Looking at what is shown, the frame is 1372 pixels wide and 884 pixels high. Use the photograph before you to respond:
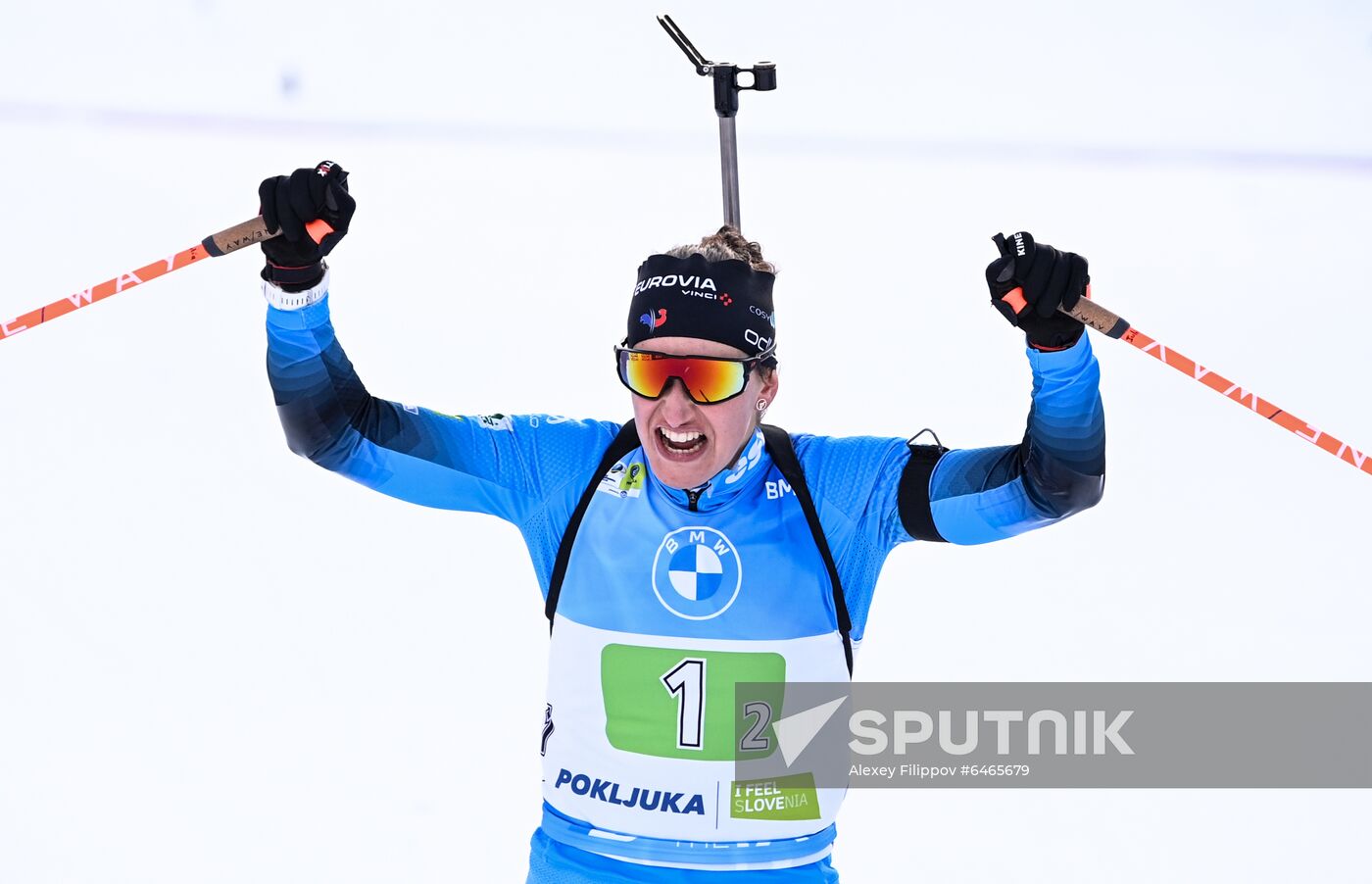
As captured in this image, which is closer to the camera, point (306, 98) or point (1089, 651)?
point (1089, 651)

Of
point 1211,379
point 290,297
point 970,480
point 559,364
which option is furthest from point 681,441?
point 559,364

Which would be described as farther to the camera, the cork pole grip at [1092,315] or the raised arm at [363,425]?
the raised arm at [363,425]

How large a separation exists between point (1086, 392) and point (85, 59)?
12.0 feet

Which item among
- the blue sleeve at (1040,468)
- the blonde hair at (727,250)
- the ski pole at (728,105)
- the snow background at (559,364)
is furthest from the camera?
the snow background at (559,364)

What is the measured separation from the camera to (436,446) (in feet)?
10.6

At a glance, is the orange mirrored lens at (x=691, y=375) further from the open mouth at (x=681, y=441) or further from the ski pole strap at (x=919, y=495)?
the ski pole strap at (x=919, y=495)

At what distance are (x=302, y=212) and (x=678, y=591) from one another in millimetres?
979

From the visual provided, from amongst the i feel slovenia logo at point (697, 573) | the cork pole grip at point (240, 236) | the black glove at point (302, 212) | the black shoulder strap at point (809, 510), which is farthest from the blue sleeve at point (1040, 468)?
the cork pole grip at point (240, 236)

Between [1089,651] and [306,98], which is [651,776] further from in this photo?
[306,98]

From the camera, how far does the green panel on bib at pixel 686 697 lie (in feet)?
9.99

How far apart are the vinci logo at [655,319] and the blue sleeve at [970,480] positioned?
384mm

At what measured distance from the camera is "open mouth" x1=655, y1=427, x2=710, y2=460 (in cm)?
307

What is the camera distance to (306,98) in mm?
5234

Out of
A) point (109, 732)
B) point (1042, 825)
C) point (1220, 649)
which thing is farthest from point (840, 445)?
point (109, 732)
